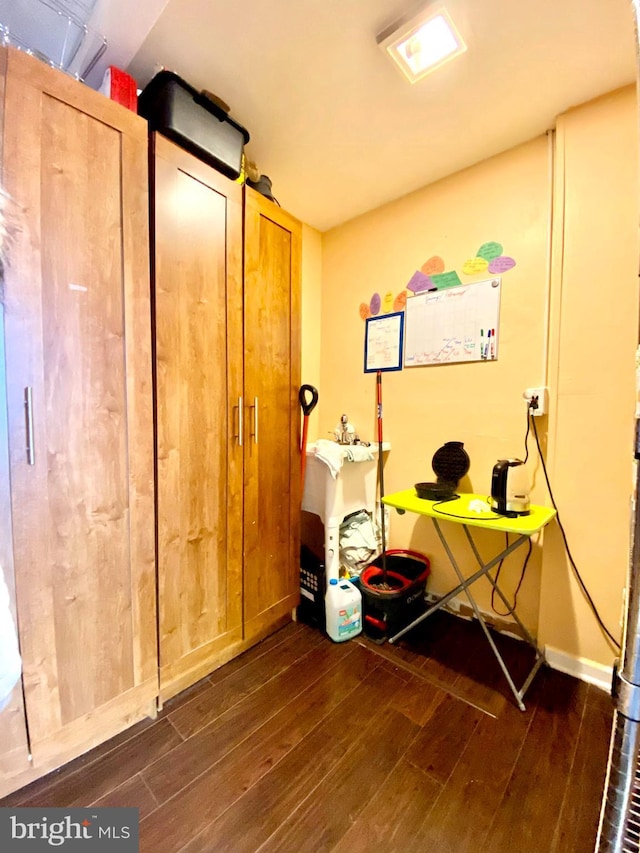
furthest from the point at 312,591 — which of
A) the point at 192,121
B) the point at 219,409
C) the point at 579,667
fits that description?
the point at 192,121

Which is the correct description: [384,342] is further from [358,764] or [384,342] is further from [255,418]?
[358,764]

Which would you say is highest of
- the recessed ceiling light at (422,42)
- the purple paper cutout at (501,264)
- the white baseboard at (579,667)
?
the recessed ceiling light at (422,42)

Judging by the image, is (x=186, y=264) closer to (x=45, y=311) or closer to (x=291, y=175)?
(x=45, y=311)

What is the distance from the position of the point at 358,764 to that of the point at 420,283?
232 centimetres

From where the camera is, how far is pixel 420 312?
2.08 meters

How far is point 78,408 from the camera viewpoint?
1.13m

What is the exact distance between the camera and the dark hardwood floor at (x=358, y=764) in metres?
0.98

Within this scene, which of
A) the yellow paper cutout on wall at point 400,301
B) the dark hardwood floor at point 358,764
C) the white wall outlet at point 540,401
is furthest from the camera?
→ the yellow paper cutout on wall at point 400,301

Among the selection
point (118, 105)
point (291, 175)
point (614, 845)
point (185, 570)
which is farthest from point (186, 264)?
point (614, 845)

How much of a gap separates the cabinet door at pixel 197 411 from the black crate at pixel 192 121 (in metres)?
0.06

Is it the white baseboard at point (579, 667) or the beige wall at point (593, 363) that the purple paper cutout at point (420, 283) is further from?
the white baseboard at point (579, 667)

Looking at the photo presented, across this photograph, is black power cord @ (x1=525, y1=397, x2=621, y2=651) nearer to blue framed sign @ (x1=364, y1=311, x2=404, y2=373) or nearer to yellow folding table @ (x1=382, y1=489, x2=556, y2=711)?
yellow folding table @ (x1=382, y1=489, x2=556, y2=711)

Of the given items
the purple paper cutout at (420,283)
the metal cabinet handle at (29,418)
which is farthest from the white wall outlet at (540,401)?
the metal cabinet handle at (29,418)

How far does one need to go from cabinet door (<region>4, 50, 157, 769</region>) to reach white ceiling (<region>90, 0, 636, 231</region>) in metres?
0.40
